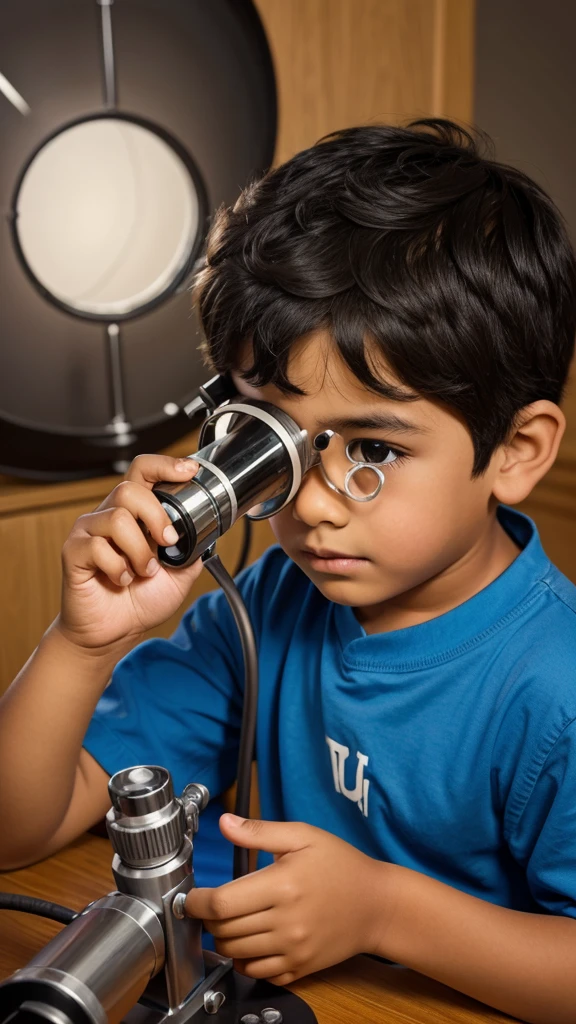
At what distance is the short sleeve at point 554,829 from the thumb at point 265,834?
0.18m

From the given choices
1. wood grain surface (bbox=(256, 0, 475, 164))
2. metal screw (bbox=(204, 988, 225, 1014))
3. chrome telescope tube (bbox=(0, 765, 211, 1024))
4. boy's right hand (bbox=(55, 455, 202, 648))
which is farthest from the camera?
wood grain surface (bbox=(256, 0, 475, 164))

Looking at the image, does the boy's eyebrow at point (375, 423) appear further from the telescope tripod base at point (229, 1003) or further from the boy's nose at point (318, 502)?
the telescope tripod base at point (229, 1003)

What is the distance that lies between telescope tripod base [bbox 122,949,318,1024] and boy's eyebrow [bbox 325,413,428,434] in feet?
1.20

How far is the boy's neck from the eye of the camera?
848mm

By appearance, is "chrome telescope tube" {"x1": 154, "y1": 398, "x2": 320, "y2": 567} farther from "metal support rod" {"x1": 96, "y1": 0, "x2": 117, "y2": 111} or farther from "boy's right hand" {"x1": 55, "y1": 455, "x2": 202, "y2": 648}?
"metal support rod" {"x1": 96, "y1": 0, "x2": 117, "y2": 111}

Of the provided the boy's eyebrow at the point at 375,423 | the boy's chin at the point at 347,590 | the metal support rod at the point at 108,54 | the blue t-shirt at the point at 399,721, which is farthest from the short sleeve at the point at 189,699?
the metal support rod at the point at 108,54

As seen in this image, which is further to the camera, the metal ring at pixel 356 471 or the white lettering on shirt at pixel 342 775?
the white lettering on shirt at pixel 342 775

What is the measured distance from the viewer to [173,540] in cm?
67

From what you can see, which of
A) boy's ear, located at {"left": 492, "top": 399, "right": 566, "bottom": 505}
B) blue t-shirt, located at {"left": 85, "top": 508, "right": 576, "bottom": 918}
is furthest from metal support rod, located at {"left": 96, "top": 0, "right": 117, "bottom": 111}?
boy's ear, located at {"left": 492, "top": 399, "right": 566, "bottom": 505}

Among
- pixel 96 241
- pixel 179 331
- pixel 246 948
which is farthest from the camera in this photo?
pixel 179 331

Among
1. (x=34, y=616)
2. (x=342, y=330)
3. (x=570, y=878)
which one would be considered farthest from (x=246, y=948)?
(x=34, y=616)

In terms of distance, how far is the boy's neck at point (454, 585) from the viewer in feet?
2.78

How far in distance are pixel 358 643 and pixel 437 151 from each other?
1.37 ft

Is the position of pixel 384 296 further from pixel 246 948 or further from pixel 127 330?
pixel 127 330
